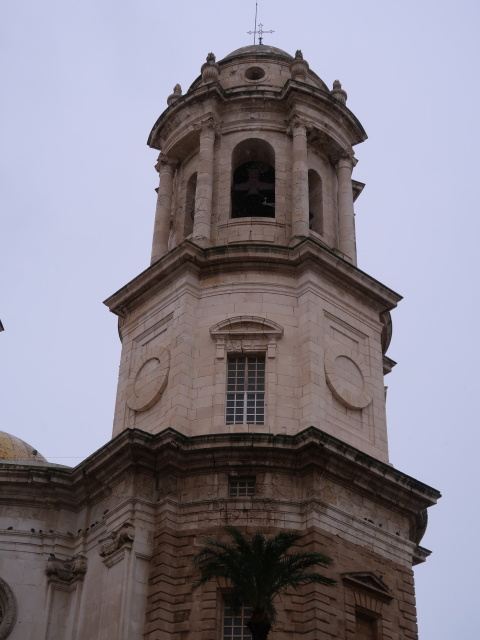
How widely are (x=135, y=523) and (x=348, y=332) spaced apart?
9861 mm

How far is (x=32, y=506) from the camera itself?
3384 centimetres

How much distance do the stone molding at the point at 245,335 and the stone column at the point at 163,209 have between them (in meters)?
5.51

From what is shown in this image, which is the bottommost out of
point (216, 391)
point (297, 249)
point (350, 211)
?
point (216, 391)

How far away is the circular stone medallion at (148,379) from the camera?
34172 mm

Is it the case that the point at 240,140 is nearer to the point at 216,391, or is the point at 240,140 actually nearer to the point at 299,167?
the point at 299,167

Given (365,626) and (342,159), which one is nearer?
(365,626)

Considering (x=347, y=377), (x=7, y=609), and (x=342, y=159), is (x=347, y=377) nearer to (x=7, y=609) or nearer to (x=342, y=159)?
(x=342, y=159)

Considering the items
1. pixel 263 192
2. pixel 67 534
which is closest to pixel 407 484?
pixel 67 534

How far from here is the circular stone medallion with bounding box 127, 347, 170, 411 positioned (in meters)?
34.2

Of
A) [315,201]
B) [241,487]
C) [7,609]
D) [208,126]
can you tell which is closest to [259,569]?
[241,487]

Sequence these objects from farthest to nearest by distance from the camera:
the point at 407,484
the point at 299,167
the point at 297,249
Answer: the point at 299,167
the point at 297,249
the point at 407,484

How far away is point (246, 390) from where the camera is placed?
33.5 metres

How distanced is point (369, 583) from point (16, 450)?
1564cm

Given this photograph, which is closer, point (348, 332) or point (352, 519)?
point (352, 519)
